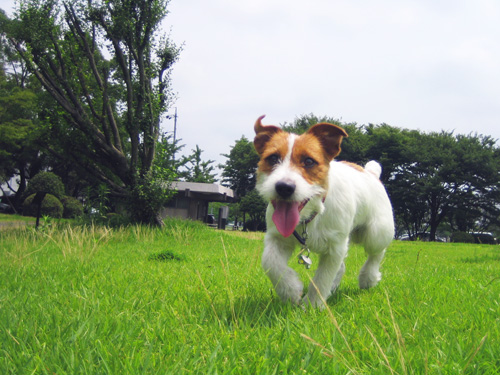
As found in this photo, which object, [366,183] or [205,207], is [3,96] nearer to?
[205,207]

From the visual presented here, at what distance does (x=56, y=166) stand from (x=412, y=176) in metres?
35.4

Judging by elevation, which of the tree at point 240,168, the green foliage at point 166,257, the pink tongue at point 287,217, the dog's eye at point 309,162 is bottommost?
the green foliage at point 166,257

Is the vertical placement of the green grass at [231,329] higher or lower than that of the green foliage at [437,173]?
lower

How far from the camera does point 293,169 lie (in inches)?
115

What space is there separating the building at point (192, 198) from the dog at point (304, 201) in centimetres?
2842

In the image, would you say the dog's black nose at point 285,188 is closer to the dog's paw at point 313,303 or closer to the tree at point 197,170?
the dog's paw at point 313,303

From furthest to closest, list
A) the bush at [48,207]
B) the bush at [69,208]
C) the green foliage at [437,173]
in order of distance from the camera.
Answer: the green foliage at [437,173], the bush at [69,208], the bush at [48,207]

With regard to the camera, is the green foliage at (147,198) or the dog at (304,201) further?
the green foliage at (147,198)

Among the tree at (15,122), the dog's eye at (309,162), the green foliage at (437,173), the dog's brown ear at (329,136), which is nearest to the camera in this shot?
the dog's eye at (309,162)

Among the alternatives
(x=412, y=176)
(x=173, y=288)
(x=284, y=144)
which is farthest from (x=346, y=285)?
(x=412, y=176)

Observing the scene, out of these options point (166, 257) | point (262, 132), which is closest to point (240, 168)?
point (166, 257)

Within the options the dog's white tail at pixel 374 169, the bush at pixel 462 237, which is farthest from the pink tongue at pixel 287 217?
the bush at pixel 462 237

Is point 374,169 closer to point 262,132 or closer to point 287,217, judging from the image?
point 262,132

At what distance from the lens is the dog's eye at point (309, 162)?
9.87 ft
